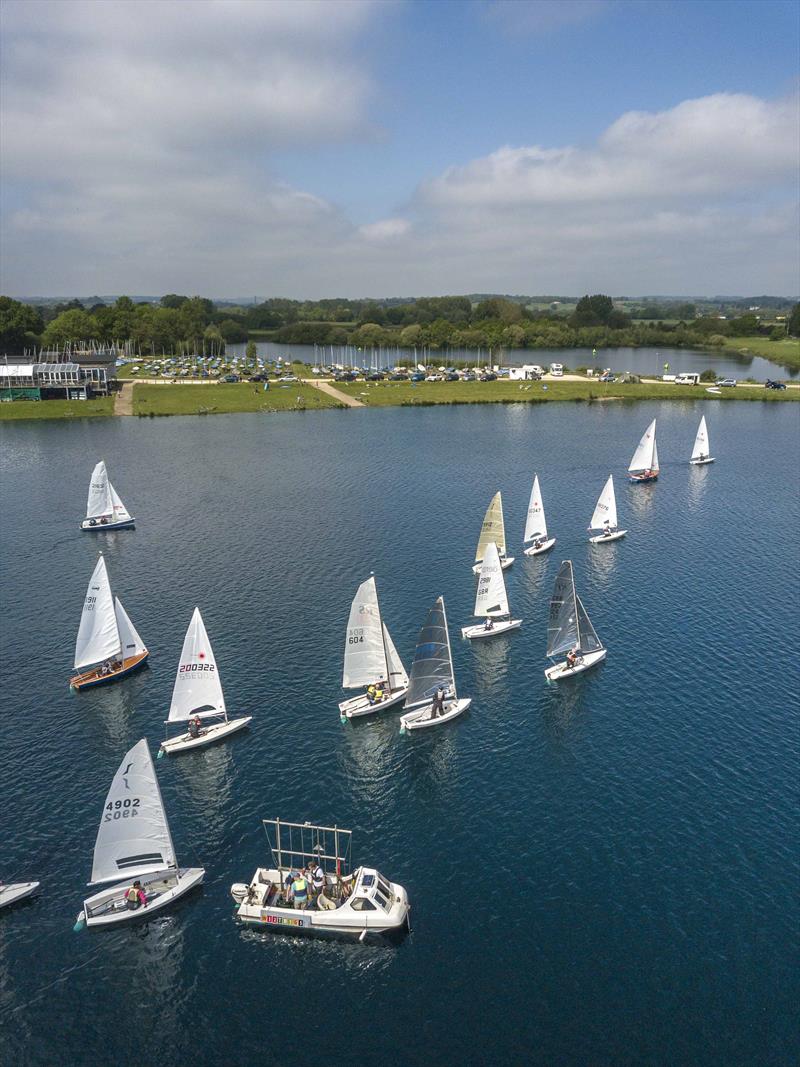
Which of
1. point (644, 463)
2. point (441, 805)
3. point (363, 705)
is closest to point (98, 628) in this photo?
point (363, 705)

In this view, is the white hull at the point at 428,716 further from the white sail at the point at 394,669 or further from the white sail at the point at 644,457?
the white sail at the point at 644,457

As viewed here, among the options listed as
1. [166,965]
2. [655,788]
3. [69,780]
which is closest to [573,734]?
[655,788]

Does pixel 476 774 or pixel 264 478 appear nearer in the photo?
pixel 476 774

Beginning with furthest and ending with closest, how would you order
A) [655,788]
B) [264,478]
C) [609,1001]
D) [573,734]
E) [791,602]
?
[264,478] → [791,602] → [573,734] → [655,788] → [609,1001]

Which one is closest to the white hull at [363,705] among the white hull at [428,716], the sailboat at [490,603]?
the white hull at [428,716]

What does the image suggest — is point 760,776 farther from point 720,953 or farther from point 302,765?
point 302,765

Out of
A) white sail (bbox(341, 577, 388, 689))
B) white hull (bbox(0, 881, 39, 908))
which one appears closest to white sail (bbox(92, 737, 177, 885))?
white hull (bbox(0, 881, 39, 908))

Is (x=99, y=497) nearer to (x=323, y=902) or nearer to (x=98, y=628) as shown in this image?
(x=98, y=628)
